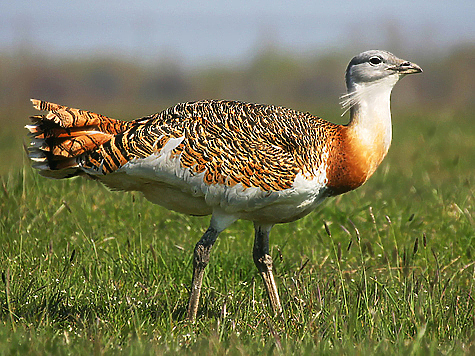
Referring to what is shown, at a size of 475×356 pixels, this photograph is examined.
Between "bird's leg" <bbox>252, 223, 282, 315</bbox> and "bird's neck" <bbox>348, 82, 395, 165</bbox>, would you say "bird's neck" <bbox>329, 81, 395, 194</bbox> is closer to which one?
"bird's neck" <bbox>348, 82, 395, 165</bbox>

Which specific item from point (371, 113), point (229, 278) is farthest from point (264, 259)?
point (371, 113)

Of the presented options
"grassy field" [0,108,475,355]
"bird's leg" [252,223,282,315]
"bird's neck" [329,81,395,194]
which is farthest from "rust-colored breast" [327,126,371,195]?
"bird's leg" [252,223,282,315]

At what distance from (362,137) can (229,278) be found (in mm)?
1262

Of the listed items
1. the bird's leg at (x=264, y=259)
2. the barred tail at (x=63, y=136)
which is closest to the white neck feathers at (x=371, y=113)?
the bird's leg at (x=264, y=259)

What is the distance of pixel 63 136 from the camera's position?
145 inches

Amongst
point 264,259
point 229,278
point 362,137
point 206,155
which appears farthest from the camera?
point 229,278

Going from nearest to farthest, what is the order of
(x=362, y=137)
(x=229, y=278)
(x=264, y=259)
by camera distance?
(x=362, y=137), (x=264, y=259), (x=229, y=278)

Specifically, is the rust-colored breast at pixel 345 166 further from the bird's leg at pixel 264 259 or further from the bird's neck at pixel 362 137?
the bird's leg at pixel 264 259

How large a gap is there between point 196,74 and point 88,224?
699 inches

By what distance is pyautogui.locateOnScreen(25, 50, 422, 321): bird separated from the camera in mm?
3523

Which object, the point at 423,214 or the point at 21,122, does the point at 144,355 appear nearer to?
the point at 423,214

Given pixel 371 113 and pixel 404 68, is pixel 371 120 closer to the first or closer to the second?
pixel 371 113

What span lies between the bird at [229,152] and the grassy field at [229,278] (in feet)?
0.93

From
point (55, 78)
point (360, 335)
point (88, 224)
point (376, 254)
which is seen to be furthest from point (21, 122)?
point (360, 335)
